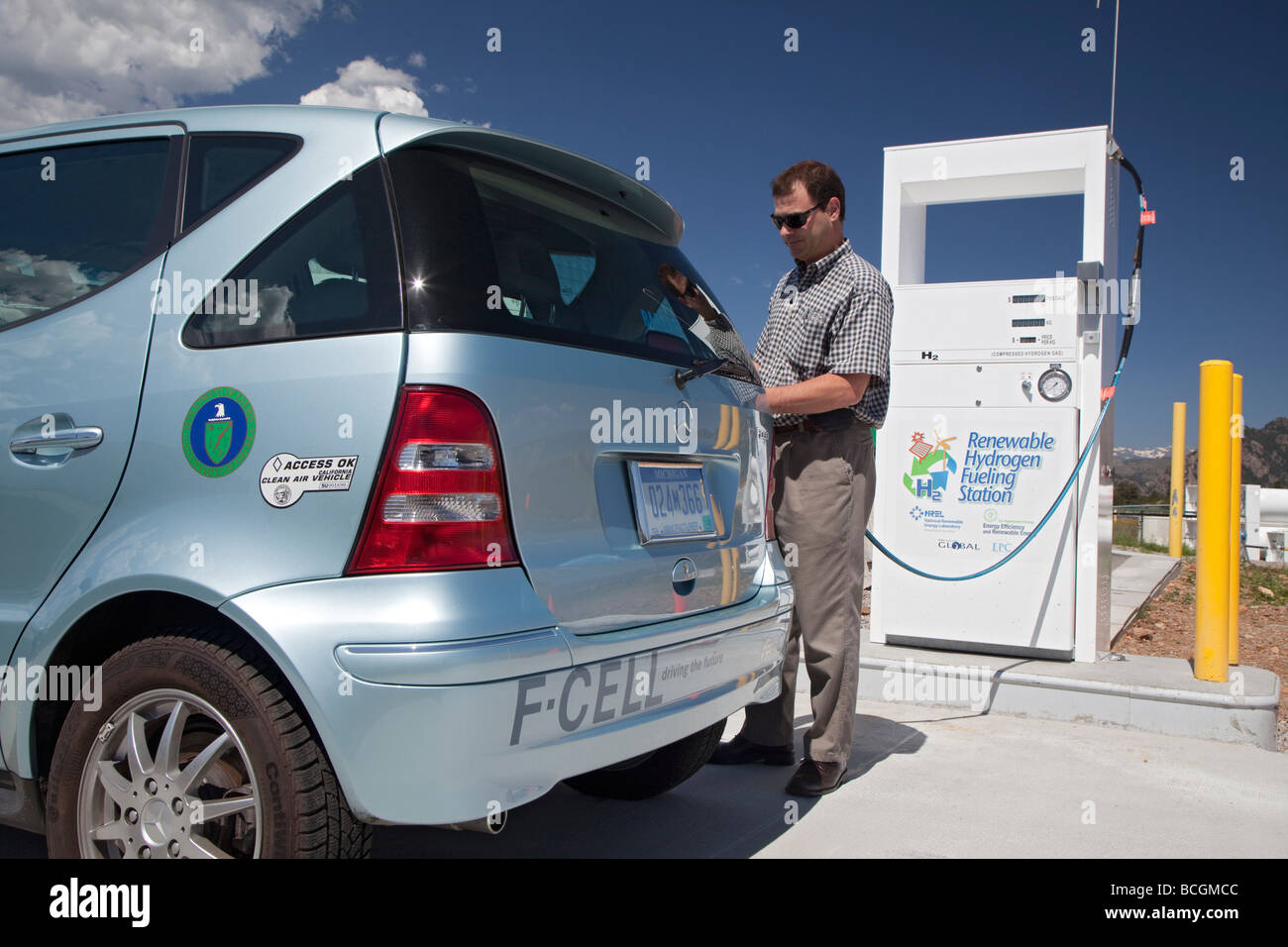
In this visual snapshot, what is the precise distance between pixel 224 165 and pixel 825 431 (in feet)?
6.83

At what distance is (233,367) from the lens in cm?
195

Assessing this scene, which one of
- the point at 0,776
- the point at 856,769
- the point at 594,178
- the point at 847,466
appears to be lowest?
the point at 856,769

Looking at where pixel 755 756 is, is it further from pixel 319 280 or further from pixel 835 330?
pixel 319 280

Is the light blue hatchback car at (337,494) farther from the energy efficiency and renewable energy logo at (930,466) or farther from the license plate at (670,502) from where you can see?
the energy efficiency and renewable energy logo at (930,466)

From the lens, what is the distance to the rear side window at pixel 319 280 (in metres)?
1.88

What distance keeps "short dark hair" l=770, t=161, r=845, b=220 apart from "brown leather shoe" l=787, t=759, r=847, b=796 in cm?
201

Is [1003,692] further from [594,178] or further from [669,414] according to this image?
[594,178]

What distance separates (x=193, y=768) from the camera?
1.97 meters

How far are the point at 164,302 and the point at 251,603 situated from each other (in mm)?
777

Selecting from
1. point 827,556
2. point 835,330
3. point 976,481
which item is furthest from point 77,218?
point 976,481

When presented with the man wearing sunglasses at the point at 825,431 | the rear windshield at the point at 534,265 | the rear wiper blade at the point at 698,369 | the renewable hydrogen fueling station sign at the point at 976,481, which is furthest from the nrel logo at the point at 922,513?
the rear wiper blade at the point at 698,369

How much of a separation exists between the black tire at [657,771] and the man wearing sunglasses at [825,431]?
1.55 ft

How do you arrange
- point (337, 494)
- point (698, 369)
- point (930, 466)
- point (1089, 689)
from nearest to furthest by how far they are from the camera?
point (337, 494)
point (698, 369)
point (1089, 689)
point (930, 466)
